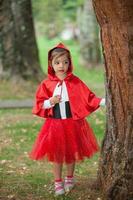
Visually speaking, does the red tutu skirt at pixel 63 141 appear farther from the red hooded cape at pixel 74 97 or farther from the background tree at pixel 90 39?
the background tree at pixel 90 39

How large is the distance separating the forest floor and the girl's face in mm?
1265

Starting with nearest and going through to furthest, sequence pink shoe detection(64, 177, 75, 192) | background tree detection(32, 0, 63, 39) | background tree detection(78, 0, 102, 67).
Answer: pink shoe detection(64, 177, 75, 192)
background tree detection(78, 0, 102, 67)
background tree detection(32, 0, 63, 39)

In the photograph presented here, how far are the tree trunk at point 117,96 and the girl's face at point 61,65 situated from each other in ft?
1.66

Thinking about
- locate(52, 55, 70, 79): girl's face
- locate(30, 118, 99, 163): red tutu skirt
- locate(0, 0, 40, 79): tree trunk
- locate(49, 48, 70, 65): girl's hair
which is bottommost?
locate(30, 118, 99, 163): red tutu skirt

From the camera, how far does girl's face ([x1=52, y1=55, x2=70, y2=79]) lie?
589cm

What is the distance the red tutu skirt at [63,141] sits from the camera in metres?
5.92

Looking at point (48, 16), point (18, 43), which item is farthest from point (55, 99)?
point (48, 16)

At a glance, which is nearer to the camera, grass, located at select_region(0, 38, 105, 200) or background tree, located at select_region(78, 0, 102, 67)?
grass, located at select_region(0, 38, 105, 200)

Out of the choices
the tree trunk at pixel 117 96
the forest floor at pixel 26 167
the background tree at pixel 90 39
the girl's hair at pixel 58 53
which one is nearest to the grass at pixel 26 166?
the forest floor at pixel 26 167

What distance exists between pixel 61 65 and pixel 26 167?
2.42m

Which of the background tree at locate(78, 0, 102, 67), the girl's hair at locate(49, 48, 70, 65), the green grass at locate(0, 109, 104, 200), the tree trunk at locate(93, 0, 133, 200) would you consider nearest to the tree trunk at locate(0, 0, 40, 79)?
the green grass at locate(0, 109, 104, 200)

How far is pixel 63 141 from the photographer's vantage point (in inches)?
233

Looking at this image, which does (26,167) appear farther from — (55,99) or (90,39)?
(90,39)

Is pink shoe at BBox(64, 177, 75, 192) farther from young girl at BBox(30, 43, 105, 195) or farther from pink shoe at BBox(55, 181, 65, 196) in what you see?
young girl at BBox(30, 43, 105, 195)
